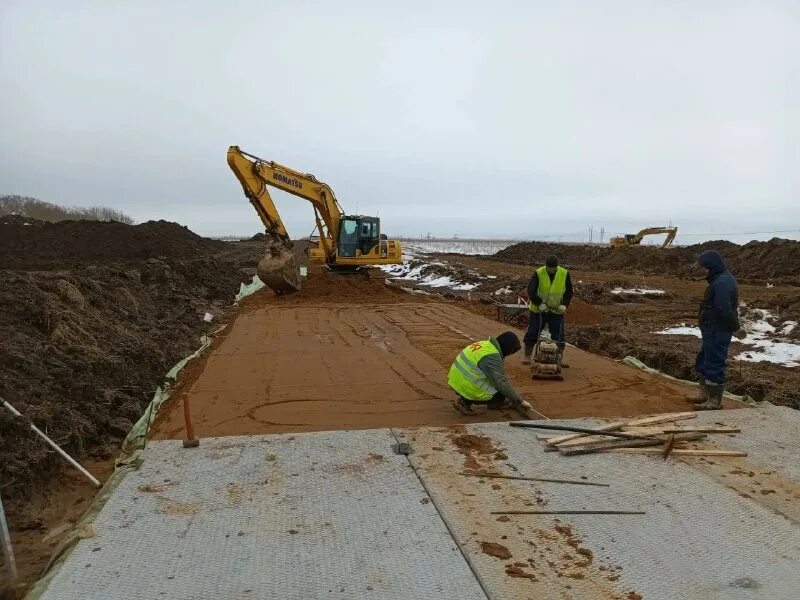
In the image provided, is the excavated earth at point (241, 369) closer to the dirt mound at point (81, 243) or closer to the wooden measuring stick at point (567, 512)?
the wooden measuring stick at point (567, 512)

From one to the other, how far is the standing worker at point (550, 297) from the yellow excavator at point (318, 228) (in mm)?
9545

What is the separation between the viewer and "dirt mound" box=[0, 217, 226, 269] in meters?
24.8

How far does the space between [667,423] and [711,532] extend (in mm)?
1911

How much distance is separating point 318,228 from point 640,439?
16.2 meters

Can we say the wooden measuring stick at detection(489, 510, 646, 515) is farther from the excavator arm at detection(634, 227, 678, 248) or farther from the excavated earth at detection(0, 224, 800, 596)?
the excavator arm at detection(634, 227, 678, 248)

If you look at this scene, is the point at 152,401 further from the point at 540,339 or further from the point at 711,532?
the point at 711,532

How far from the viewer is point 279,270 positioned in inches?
631

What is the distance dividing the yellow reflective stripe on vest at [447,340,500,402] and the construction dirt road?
0.26 m

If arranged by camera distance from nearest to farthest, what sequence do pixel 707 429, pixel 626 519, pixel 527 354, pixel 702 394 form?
pixel 626 519 < pixel 707 429 < pixel 702 394 < pixel 527 354

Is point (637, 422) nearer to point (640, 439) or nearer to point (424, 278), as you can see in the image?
point (640, 439)

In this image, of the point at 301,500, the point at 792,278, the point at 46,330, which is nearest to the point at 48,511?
the point at 301,500

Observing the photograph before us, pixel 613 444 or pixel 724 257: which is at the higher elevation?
pixel 724 257

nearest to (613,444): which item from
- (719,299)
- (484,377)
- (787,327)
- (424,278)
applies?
(484,377)

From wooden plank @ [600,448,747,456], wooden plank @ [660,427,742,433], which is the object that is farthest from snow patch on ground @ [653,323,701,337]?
wooden plank @ [600,448,747,456]
